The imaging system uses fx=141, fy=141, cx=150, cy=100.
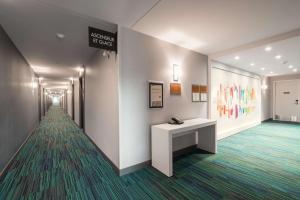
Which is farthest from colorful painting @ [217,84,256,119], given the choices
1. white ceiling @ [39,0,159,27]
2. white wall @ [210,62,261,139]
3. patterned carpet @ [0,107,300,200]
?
white ceiling @ [39,0,159,27]

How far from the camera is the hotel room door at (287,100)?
7.71 metres

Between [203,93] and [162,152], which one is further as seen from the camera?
[203,93]

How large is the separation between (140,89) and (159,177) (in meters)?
1.66

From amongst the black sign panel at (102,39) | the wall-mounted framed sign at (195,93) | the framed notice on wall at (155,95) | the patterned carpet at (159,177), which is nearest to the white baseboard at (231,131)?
the patterned carpet at (159,177)

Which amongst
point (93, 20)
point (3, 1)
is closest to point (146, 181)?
point (93, 20)

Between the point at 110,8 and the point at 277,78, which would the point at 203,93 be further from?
the point at 277,78

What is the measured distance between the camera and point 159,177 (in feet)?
8.22

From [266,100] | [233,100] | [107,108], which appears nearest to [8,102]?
[107,108]

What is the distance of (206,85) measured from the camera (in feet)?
13.8

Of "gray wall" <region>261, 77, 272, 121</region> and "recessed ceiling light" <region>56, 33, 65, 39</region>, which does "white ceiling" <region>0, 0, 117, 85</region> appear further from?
"gray wall" <region>261, 77, 272, 121</region>

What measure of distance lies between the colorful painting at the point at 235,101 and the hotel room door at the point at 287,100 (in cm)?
306

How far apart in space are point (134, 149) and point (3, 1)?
118 inches

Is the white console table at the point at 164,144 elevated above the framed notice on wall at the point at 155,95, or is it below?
below

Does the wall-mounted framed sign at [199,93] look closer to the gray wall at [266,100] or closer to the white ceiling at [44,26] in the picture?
the white ceiling at [44,26]
